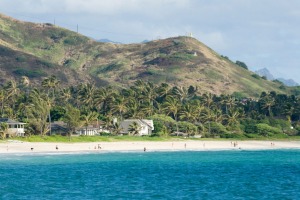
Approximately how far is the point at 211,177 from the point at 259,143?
7004 cm

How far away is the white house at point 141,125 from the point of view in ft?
497

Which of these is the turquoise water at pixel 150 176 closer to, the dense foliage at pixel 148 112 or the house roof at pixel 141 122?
the dense foliage at pixel 148 112

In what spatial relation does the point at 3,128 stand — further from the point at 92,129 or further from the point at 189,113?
the point at 189,113

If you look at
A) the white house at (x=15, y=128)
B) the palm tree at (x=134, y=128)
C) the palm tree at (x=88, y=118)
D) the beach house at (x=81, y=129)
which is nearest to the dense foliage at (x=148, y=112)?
the palm tree at (x=88, y=118)

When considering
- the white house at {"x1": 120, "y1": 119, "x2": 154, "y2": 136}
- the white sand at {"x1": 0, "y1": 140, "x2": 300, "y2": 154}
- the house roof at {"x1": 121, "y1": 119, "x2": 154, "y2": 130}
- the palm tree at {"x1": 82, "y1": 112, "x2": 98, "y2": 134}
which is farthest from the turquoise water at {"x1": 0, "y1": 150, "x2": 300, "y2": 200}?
the house roof at {"x1": 121, "y1": 119, "x2": 154, "y2": 130}

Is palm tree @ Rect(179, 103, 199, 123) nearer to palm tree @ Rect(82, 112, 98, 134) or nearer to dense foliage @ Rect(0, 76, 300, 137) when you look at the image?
dense foliage @ Rect(0, 76, 300, 137)

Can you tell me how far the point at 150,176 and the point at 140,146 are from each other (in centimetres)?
4713

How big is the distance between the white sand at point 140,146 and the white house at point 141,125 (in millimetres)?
13629

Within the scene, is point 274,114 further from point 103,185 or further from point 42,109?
point 103,185

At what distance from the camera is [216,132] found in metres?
163

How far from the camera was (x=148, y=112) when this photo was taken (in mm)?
167750

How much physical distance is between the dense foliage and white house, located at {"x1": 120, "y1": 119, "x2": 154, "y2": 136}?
2.26 meters

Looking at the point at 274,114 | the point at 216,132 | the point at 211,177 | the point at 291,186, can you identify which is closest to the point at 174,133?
the point at 216,132

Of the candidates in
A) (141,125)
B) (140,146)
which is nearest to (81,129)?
(141,125)
